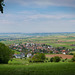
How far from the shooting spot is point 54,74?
12.3 metres

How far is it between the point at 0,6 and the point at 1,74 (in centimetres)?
730

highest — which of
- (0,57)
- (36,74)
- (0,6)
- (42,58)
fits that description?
(0,6)

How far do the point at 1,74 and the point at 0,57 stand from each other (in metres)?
24.3

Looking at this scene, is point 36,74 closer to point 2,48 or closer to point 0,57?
point 0,57

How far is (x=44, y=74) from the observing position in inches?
488

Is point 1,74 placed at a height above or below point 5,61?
above

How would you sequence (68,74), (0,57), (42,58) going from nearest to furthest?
(68,74) < (0,57) < (42,58)

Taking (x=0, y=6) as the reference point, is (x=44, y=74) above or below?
below

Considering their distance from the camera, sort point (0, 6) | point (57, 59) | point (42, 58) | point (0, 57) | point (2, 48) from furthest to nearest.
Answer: point (42, 58) < point (57, 59) < point (2, 48) < point (0, 57) < point (0, 6)

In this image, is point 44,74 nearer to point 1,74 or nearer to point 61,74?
point 61,74

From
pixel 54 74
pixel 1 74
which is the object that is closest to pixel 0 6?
pixel 1 74

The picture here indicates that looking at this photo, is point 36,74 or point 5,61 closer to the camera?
point 36,74

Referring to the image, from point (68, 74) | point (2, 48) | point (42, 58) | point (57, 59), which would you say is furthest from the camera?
point (42, 58)

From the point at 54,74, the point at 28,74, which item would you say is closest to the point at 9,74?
the point at 28,74
